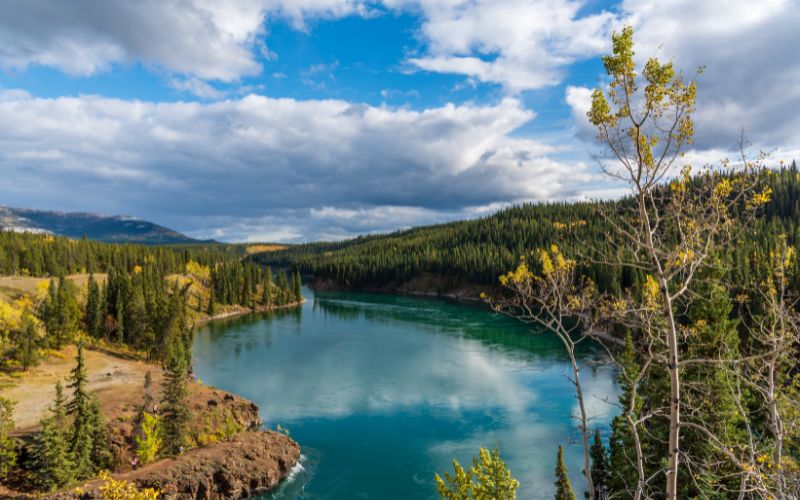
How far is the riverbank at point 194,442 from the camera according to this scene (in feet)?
121

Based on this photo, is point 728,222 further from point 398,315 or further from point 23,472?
point 398,315

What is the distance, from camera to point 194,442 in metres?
45.6

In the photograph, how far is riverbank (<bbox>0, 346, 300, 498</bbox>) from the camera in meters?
37.0

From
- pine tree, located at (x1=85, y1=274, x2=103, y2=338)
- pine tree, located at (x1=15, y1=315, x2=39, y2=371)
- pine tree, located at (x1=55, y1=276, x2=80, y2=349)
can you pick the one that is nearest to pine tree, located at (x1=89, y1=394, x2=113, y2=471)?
pine tree, located at (x1=15, y1=315, x2=39, y2=371)

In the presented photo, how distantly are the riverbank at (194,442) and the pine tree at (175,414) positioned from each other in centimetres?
168

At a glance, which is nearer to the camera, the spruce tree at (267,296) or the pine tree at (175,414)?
the pine tree at (175,414)

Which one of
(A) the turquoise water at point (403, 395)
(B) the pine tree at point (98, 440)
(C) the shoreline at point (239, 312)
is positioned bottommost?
(A) the turquoise water at point (403, 395)

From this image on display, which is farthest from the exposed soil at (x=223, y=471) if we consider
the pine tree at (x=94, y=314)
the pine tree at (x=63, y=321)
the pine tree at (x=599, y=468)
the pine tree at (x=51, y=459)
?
the pine tree at (x=94, y=314)

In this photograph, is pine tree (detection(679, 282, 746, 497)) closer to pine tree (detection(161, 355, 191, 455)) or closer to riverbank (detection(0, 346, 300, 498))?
riverbank (detection(0, 346, 300, 498))

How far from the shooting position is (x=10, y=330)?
70250 millimetres

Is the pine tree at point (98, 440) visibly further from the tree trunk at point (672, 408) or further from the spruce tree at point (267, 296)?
the spruce tree at point (267, 296)

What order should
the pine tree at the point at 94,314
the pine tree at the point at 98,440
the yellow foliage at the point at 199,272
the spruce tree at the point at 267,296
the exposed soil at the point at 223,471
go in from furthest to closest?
the yellow foliage at the point at 199,272
the spruce tree at the point at 267,296
the pine tree at the point at 94,314
the pine tree at the point at 98,440
the exposed soil at the point at 223,471

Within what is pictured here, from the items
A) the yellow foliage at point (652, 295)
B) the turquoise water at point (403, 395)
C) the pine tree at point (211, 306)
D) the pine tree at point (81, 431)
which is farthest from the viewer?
the pine tree at point (211, 306)

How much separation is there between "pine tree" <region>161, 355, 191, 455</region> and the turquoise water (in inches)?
427
